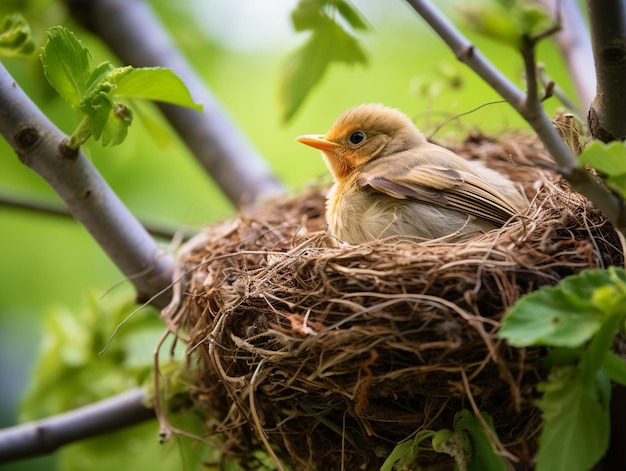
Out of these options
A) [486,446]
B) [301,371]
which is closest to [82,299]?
[301,371]

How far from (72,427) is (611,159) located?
9.53 ft

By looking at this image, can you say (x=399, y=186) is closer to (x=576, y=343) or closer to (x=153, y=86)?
(x=153, y=86)

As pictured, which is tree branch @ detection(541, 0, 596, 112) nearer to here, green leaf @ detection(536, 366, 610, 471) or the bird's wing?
the bird's wing

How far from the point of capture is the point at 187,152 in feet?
19.6

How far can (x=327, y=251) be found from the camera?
2.95 metres

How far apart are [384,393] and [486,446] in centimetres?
40

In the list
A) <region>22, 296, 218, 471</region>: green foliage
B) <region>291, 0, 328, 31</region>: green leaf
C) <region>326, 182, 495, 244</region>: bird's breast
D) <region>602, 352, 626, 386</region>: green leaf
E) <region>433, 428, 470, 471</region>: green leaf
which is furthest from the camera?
<region>22, 296, 218, 471</region>: green foliage

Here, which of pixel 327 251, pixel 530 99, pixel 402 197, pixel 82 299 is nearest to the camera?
pixel 530 99

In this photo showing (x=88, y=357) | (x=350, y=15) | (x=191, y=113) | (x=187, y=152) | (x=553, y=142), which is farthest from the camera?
(x=187, y=152)

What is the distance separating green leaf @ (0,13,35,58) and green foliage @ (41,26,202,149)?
0.65m

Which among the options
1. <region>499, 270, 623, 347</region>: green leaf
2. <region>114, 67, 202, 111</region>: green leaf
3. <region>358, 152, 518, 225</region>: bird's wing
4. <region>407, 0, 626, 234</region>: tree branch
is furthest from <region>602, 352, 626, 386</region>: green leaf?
<region>114, 67, 202, 111</region>: green leaf

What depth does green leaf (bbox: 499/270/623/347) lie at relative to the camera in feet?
6.25

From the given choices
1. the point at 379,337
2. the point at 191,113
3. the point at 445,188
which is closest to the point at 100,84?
the point at 379,337

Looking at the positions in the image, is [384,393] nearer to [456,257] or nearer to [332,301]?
[332,301]
